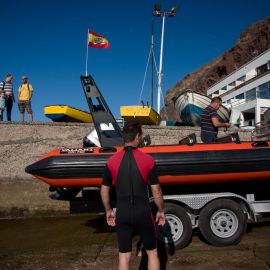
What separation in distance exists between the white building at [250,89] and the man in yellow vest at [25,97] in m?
20.3

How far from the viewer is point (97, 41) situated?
12.1 meters

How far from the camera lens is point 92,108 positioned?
6.70 metres

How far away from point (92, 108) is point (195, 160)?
2.35 m

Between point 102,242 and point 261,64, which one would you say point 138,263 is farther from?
point 261,64

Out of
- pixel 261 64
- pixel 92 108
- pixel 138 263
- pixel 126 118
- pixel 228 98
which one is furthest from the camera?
pixel 228 98

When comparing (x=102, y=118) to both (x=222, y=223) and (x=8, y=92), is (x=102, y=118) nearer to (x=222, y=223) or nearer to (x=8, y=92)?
(x=222, y=223)

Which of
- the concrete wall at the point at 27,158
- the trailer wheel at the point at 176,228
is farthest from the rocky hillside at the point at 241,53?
the trailer wheel at the point at 176,228

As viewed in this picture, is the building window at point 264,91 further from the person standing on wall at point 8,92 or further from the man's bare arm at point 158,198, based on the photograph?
the man's bare arm at point 158,198

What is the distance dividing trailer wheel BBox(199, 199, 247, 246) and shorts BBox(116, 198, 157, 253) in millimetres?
2329

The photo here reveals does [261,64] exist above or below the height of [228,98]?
above

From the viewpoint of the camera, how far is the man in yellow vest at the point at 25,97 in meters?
10.3

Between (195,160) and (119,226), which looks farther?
(195,160)

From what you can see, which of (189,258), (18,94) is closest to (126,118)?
(18,94)

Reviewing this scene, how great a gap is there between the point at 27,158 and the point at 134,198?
261 inches
